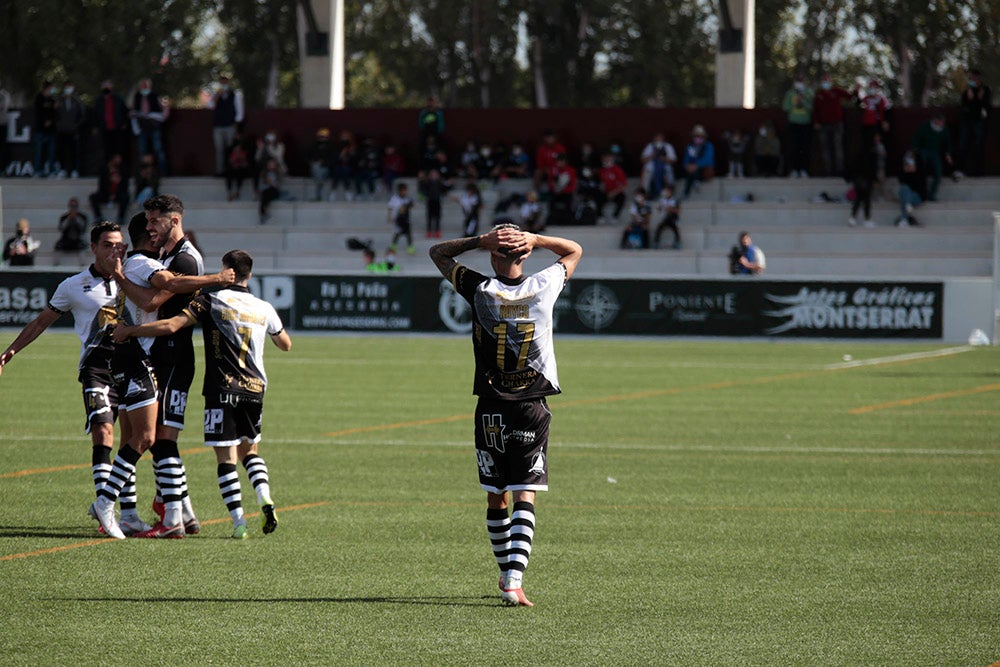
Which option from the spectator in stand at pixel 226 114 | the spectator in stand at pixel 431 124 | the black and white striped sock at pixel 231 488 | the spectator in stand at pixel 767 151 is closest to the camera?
the black and white striped sock at pixel 231 488

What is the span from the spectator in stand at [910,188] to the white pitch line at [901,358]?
7.41 m

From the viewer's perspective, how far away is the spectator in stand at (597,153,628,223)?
3947cm

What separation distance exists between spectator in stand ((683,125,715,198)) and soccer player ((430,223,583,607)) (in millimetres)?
31935

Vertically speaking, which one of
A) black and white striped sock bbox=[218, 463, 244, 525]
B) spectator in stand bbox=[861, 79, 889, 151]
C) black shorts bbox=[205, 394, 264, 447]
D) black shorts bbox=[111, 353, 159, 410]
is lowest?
black and white striped sock bbox=[218, 463, 244, 525]

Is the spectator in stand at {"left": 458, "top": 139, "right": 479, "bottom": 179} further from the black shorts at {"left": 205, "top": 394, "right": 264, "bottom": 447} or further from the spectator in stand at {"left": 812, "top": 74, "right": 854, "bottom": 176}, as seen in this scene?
the black shorts at {"left": 205, "top": 394, "right": 264, "bottom": 447}

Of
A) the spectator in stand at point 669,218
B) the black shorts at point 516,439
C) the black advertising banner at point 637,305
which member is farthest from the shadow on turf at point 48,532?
the spectator in stand at point 669,218

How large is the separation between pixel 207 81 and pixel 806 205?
41216mm

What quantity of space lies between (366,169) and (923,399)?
23674 millimetres

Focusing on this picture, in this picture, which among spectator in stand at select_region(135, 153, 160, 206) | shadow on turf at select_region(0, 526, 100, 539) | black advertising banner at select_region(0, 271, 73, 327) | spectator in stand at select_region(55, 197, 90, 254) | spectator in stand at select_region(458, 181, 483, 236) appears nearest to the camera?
shadow on turf at select_region(0, 526, 100, 539)

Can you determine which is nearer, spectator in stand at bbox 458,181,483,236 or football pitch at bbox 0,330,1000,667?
football pitch at bbox 0,330,1000,667

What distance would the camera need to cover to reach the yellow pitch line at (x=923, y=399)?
63.9 ft

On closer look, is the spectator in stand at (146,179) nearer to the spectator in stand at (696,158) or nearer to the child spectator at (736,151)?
the spectator in stand at (696,158)

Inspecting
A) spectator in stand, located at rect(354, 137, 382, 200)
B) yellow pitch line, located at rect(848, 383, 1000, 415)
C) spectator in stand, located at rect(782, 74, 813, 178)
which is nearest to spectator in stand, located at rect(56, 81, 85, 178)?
spectator in stand, located at rect(354, 137, 382, 200)

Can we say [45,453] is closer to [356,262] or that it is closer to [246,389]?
[246,389]
